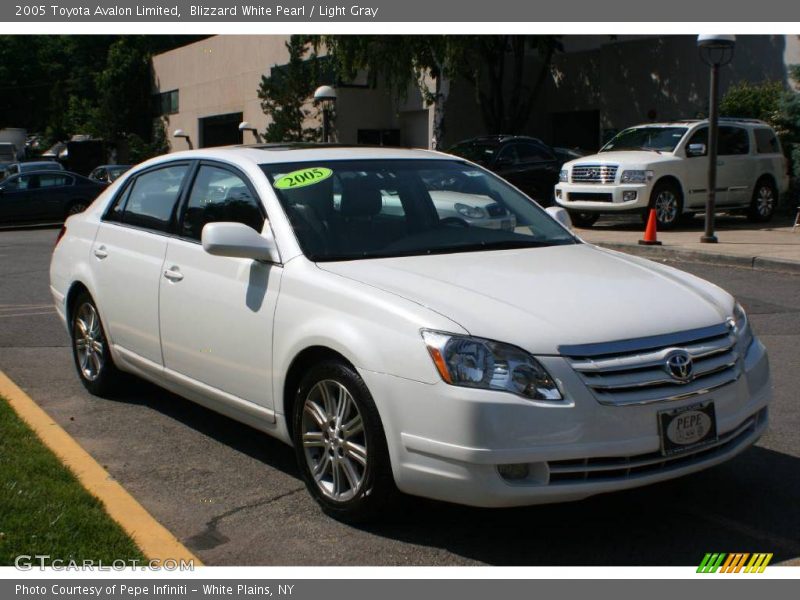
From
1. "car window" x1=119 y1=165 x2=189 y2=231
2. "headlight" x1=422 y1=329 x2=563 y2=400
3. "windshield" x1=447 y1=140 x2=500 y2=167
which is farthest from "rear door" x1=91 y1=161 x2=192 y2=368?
"windshield" x1=447 y1=140 x2=500 y2=167

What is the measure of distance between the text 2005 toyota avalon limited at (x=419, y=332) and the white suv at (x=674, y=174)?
38.9 ft

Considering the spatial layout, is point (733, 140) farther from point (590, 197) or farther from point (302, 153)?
point (302, 153)

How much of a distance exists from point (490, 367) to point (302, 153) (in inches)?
88.3

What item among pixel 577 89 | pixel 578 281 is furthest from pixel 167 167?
pixel 577 89

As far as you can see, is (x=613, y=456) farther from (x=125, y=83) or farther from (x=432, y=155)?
(x=125, y=83)

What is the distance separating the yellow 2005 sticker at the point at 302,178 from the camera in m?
5.29

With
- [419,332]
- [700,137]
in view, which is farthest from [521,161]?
[419,332]

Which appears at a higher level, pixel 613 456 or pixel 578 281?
pixel 578 281

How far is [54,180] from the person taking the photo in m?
25.8

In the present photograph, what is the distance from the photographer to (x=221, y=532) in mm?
4453

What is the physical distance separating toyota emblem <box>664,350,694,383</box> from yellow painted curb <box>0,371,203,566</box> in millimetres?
2050

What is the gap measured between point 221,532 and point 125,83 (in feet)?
180

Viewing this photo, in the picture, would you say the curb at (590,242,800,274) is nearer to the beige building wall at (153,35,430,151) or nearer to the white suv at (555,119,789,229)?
the white suv at (555,119,789,229)

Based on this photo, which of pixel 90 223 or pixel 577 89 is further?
pixel 577 89
